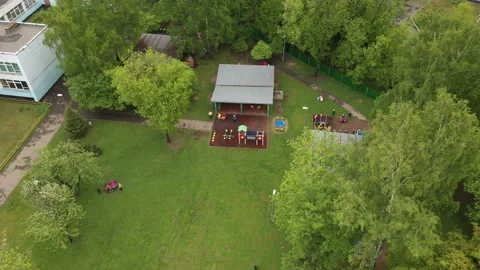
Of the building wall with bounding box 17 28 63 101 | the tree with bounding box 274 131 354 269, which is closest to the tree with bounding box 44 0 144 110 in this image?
the building wall with bounding box 17 28 63 101

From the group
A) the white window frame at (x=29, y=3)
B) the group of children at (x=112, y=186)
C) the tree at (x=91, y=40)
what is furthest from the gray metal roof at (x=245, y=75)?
the white window frame at (x=29, y=3)

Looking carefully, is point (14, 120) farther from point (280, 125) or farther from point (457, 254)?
point (457, 254)

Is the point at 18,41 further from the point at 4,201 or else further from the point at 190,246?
the point at 190,246

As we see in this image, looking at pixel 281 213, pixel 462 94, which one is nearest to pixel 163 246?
pixel 281 213

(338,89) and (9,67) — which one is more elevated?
(9,67)

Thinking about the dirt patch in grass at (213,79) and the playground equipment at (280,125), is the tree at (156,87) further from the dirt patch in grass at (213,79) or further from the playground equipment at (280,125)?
the dirt patch in grass at (213,79)

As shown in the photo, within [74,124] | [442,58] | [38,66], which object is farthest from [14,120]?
[442,58]

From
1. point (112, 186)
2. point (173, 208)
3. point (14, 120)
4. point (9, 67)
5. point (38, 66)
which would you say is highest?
point (9, 67)
